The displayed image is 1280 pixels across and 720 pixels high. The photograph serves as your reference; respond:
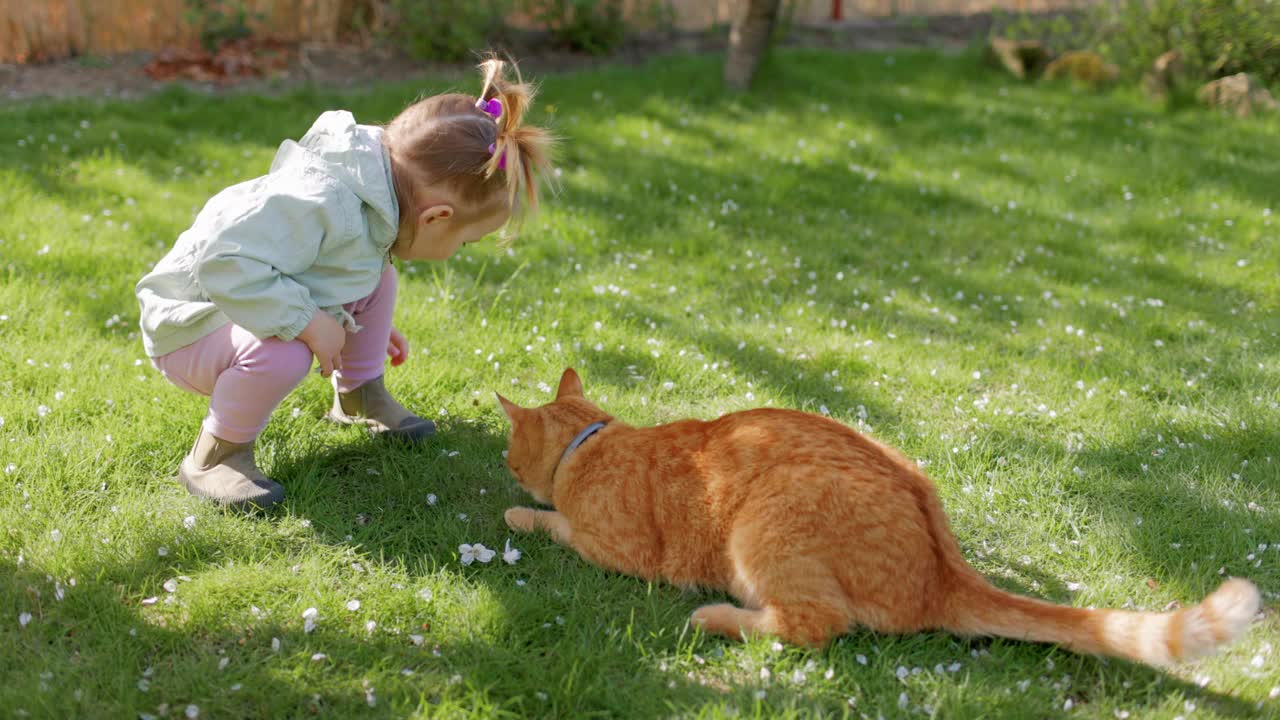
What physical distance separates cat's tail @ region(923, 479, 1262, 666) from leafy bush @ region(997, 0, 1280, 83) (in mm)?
8558

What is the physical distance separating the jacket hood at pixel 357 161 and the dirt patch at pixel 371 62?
605 cm

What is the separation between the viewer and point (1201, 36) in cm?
928

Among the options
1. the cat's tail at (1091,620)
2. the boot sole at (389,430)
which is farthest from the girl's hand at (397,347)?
the cat's tail at (1091,620)

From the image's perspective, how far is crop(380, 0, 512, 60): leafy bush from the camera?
31.4ft

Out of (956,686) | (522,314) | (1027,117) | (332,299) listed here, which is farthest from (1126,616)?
(1027,117)

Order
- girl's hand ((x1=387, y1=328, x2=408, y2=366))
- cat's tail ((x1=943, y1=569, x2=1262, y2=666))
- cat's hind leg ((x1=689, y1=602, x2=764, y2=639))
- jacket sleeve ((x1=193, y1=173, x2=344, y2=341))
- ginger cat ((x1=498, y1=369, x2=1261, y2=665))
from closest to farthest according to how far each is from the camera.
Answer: cat's tail ((x1=943, y1=569, x2=1262, y2=666)) → ginger cat ((x1=498, y1=369, x2=1261, y2=665)) → cat's hind leg ((x1=689, y1=602, x2=764, y2=639)) → jacket sleeve ((x1=193, y1=173, x2=344, y2=341)) → girl's hand ((x1=387, y1=328, x2=408, y2=366))

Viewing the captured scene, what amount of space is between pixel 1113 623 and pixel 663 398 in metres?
2.25

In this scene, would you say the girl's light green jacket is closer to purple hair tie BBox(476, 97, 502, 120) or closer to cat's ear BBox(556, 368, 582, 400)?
purple hair tie BBox(476, 97, 502, 120)

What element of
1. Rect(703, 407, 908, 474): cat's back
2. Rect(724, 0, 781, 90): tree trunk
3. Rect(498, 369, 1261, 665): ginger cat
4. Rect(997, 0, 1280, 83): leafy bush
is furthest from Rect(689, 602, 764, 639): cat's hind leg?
Rect(997, 0, 1280, 83): leafy bush

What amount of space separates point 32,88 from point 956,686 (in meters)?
9.00

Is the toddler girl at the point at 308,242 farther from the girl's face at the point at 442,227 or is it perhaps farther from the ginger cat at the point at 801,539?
the ginger cat at the point at 801,539

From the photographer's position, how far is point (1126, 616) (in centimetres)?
256

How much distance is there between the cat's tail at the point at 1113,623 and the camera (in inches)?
93.3

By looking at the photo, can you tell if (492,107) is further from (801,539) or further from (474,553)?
(801,539)
